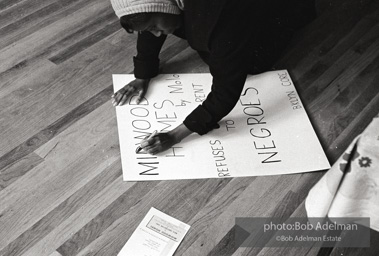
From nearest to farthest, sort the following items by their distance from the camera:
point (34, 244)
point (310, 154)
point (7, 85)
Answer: point (34, 244) < point (310, 154) < point (7, 85)

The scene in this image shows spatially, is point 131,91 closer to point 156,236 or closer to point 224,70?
point 224,70

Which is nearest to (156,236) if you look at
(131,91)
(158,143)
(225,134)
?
(158,143)

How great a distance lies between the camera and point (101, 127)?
148 cm

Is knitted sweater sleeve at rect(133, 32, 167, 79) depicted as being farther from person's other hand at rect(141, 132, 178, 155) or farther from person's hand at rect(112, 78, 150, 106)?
person's other hand at rect(141, 132, 178, 155)

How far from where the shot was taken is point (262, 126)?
1.51 m

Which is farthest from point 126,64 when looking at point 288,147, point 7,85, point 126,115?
point 288,147

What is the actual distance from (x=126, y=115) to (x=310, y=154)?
51 centimetres

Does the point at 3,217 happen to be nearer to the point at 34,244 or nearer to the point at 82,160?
the point at 34,244

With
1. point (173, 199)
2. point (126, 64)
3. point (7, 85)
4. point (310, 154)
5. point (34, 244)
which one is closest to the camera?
point (34, 244)

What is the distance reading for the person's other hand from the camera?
1.39m

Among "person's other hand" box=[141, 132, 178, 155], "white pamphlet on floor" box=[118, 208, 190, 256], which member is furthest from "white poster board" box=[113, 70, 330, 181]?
"white pamphlet on floor" box=[118, 208, 190, 256]

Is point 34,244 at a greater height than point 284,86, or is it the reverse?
point 284,86

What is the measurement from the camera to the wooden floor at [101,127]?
124 cm

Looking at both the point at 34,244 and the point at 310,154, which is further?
the point at 310,154
